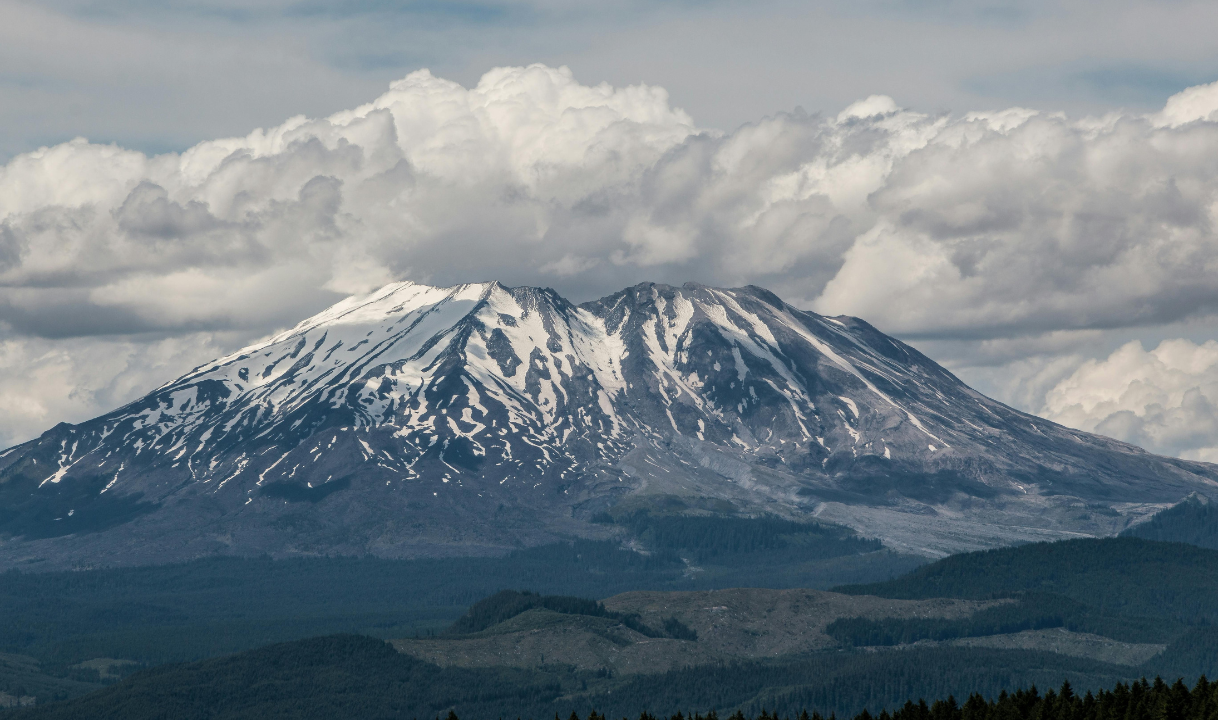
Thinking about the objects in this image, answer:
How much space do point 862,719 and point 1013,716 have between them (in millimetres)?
19580

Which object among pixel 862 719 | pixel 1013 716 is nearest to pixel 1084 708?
pixel 1013 716

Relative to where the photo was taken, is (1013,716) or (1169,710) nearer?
(1169,710)

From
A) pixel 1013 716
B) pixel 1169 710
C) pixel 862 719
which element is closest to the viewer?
pixel 1169 710

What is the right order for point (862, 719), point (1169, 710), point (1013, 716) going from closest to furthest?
1. point (1169, 710)
2. point (1013, 716)
3. point (862, 719)

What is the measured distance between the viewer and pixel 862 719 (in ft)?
634

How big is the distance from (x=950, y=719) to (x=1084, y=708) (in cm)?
1548

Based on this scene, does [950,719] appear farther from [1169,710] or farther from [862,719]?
[1169,710]

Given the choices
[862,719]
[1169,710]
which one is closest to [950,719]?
[862,719]

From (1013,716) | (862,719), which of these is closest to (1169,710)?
(1013,716)

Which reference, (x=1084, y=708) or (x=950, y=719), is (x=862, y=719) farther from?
(x=1084, y=708)

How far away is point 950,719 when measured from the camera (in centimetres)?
19050

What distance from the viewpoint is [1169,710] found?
159 metres

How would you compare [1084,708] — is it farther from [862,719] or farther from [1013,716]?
[862,719]

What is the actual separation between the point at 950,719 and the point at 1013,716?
36.2ft
